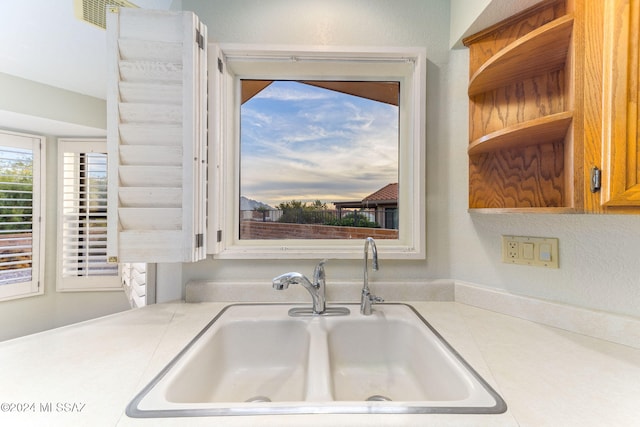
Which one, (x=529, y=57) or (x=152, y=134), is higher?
(x=529, y=57)

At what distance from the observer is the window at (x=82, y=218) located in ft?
8.23

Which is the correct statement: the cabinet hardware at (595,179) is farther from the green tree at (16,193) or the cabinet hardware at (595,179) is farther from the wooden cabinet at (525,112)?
the green tree at (16,193)

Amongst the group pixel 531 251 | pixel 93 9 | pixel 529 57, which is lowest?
pixel 531 251

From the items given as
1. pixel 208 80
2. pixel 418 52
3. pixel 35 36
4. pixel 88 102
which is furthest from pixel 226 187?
pixel 88 102

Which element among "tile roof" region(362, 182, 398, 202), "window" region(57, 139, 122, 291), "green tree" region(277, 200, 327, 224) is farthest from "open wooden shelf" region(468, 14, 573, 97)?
"window" region(57, 139, 122, 291)

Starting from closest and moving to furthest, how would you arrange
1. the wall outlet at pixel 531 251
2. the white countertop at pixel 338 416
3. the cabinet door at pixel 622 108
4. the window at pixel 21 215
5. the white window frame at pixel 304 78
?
the white countertop at pixel 338 416 → the cabinet door at pixel 622 108 → the wall outlet at pixel 531 251 → the white window frame at pixel 304 78 → the window at pixel 21 215

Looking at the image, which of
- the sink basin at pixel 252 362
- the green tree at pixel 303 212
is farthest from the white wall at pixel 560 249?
the sink basin at pixel 252 362

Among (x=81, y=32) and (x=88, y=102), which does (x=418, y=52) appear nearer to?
(x=81, y=32)

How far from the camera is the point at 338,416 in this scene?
0.55 m

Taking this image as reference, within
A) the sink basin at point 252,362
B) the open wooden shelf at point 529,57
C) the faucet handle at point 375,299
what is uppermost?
the open wooden shelf at point 529,57

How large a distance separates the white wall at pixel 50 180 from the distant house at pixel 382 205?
7.85ft

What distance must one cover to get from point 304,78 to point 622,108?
3.82ft

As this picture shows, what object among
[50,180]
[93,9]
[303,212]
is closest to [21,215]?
[50,180]

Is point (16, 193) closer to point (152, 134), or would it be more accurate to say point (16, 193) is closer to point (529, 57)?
point (152, 134)
